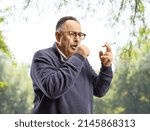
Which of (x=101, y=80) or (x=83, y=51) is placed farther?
(x=101, y=80)

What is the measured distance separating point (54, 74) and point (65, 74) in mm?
39

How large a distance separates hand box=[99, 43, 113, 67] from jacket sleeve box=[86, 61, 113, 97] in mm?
24

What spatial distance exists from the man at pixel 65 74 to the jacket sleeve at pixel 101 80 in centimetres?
1

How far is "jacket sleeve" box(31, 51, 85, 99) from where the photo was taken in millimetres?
1493

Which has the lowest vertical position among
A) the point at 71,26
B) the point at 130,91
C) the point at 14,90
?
the point at 71,26

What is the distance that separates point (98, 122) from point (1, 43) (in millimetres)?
1651

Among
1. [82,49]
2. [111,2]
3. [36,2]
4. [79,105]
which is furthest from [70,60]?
[111,2]

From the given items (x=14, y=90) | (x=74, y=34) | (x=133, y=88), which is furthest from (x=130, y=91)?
(x=74, y=34)

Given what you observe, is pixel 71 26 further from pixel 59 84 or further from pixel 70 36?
pixel 59 84

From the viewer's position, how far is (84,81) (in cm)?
160

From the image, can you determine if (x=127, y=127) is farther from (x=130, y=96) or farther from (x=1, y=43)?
(x=130, y=96)

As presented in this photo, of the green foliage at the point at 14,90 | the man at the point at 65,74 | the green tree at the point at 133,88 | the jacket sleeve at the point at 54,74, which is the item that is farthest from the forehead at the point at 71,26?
the green foliage at the point at 14,90

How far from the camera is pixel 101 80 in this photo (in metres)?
1.68

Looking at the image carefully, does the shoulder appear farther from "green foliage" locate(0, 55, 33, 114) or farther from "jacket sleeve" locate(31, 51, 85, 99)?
"green foliage" locate(0, 55, 33, 114)
